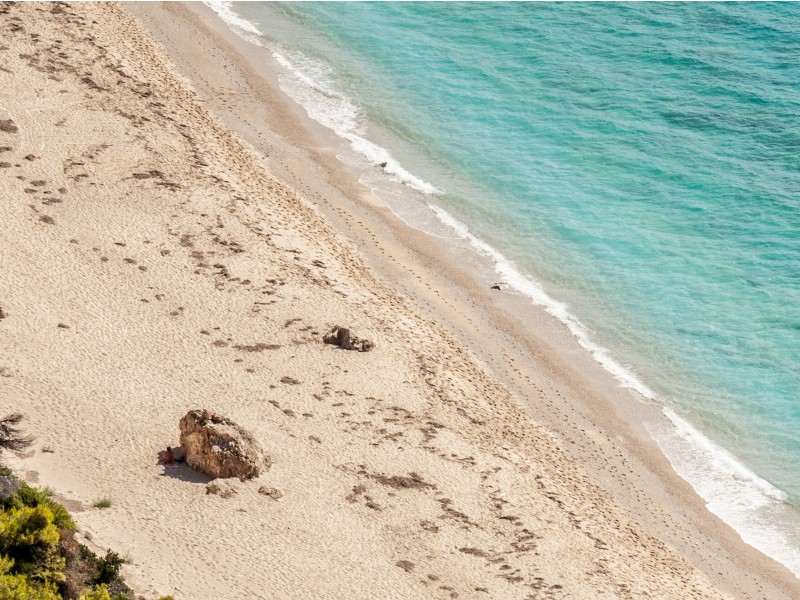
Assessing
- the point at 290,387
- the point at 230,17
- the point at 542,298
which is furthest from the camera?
the point at 230,17

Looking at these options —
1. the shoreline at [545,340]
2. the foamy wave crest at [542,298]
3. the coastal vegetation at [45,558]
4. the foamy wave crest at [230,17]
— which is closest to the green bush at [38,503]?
the coastal vegetation at [45,558]

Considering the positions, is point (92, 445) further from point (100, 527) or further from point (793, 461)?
point (793, 461)

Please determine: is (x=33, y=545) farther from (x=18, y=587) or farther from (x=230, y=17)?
(x=230, y=17)

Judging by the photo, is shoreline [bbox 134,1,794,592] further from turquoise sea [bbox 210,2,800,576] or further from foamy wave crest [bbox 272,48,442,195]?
foamy wave crest [bbox 272,48,442,195]

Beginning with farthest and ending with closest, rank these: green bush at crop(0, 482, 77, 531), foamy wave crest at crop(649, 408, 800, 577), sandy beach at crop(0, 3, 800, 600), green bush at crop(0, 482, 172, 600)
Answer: foamy wave crest at crop(649, 408, 800, 577), sandy beach at crop(0, 3, 800, 600), green bush at crop(0, 482, 77, 531), green bush at crop(0, 482, 172, 600)

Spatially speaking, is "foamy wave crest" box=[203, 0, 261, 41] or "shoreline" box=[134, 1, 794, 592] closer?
"shoreline" box=[134, 1, 794, 592]

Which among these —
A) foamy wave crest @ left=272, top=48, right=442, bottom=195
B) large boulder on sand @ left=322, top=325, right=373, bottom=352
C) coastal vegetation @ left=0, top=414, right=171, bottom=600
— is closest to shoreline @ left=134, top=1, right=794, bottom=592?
foamy wave crest @ left=272, top=48, right=442, bottom=195

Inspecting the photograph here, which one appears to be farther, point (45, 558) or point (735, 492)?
point (735, 492)

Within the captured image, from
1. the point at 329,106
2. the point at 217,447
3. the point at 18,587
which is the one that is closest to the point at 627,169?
the point at 329,106
